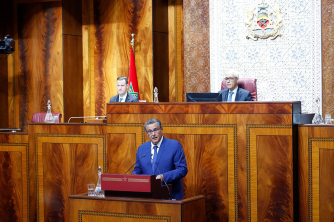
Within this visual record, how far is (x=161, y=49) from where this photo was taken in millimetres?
7441

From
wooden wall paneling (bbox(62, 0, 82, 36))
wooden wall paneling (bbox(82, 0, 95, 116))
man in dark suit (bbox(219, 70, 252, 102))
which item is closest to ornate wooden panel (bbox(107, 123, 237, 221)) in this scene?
man in dark suit (bbox(219, 70, 252, 102))

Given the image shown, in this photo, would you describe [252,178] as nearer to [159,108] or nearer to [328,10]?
[159,108]

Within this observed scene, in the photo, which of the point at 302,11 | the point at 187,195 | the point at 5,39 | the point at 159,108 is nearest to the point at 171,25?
the point at 302,11

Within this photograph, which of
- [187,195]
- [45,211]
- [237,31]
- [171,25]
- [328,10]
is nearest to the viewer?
[187,195]

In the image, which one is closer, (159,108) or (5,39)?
(159,108)

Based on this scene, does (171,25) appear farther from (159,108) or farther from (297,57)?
(159,108)

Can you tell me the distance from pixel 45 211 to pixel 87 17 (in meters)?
3.84

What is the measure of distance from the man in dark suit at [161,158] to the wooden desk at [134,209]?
0.84 ft

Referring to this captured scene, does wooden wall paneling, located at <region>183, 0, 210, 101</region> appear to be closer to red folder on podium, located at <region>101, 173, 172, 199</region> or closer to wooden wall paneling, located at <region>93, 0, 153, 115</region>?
wooden wall paneling, located at <region>93, 0, 153, 115</region>

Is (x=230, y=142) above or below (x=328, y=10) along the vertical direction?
below

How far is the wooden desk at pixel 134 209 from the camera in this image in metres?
3.48

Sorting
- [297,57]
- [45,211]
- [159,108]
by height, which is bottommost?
[45,211]

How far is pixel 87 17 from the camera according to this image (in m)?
7.84

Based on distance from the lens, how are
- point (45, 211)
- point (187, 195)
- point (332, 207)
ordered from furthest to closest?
point (45, 211)
point (187, 195)
point (332, 207)
